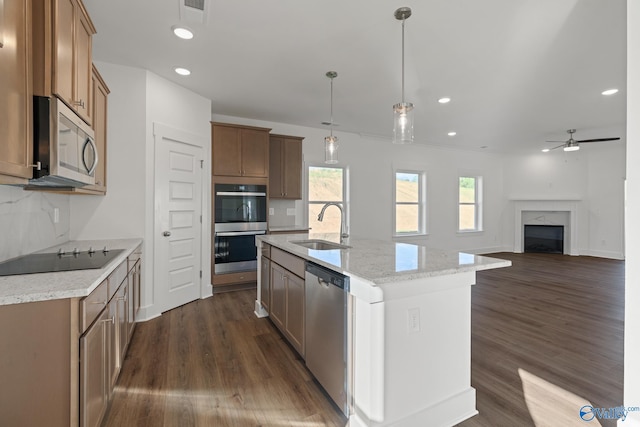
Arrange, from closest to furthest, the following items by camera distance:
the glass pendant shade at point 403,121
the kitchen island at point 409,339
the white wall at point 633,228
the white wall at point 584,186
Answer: the white wall at point 633,228 < the kitchen island at point 409,339 < the glass pendant shade at point 403,121 < the white wall at point 584,186

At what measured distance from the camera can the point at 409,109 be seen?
2.29 m

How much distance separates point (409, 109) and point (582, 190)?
315 inches

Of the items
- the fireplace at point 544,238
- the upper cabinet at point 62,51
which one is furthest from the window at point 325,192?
the fireplace at point 544,238

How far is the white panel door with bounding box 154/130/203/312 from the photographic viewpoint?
337cm

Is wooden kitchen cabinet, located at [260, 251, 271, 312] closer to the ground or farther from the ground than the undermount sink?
closer to the ground

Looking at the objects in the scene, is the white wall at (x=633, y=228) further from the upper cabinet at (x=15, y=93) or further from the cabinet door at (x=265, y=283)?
the upper cabinet at (x=15, y=93)

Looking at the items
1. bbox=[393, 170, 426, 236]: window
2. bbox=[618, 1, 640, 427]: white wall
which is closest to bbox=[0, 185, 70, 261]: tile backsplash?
bbox=[618, 1, 640, 427]: white wall

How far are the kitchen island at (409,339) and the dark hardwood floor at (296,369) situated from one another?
245 millimetres

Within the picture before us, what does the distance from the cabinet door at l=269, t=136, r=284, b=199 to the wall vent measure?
8.12 feet

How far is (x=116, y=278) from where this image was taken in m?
1.89

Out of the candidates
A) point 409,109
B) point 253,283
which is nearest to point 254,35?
point 409,109

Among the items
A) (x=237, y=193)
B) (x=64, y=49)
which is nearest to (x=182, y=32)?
(x=64, y=49)

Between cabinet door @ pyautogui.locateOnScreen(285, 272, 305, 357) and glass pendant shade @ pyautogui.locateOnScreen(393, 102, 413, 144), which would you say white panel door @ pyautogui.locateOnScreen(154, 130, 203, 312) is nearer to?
cabinet door @ pyautogui.locateOnScreen(285, 272, 305, 357)

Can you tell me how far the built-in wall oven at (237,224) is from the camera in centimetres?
414
